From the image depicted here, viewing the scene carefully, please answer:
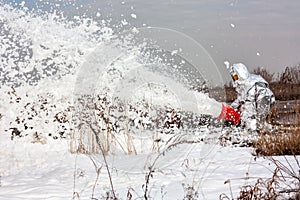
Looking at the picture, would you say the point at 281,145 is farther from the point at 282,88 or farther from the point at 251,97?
the point at 282,88

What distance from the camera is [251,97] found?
9656 mm

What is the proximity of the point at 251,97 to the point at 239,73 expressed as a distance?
21.9 inches

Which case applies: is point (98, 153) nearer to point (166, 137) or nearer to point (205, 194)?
point (166, 137)

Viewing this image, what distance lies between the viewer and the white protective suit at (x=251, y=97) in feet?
31.0

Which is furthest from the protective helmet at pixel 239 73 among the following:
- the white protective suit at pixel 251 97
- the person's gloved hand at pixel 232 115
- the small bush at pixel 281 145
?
the small bush at pixel 281 145

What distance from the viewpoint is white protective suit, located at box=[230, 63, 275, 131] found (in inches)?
372

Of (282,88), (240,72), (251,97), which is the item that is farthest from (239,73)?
(282,88)

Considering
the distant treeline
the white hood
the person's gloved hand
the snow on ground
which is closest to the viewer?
the snow on ground

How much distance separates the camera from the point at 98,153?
707cm

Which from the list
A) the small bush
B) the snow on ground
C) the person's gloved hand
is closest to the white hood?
the person's gloved hand

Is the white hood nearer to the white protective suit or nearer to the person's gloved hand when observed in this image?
the white protective suit

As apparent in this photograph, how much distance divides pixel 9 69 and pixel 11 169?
346 centimetres

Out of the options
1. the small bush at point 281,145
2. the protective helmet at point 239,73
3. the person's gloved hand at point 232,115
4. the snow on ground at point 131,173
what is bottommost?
the snow on ground at point 131,173

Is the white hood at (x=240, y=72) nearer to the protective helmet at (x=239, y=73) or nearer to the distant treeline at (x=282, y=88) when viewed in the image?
the protective helmet at (x=239, y=73)
